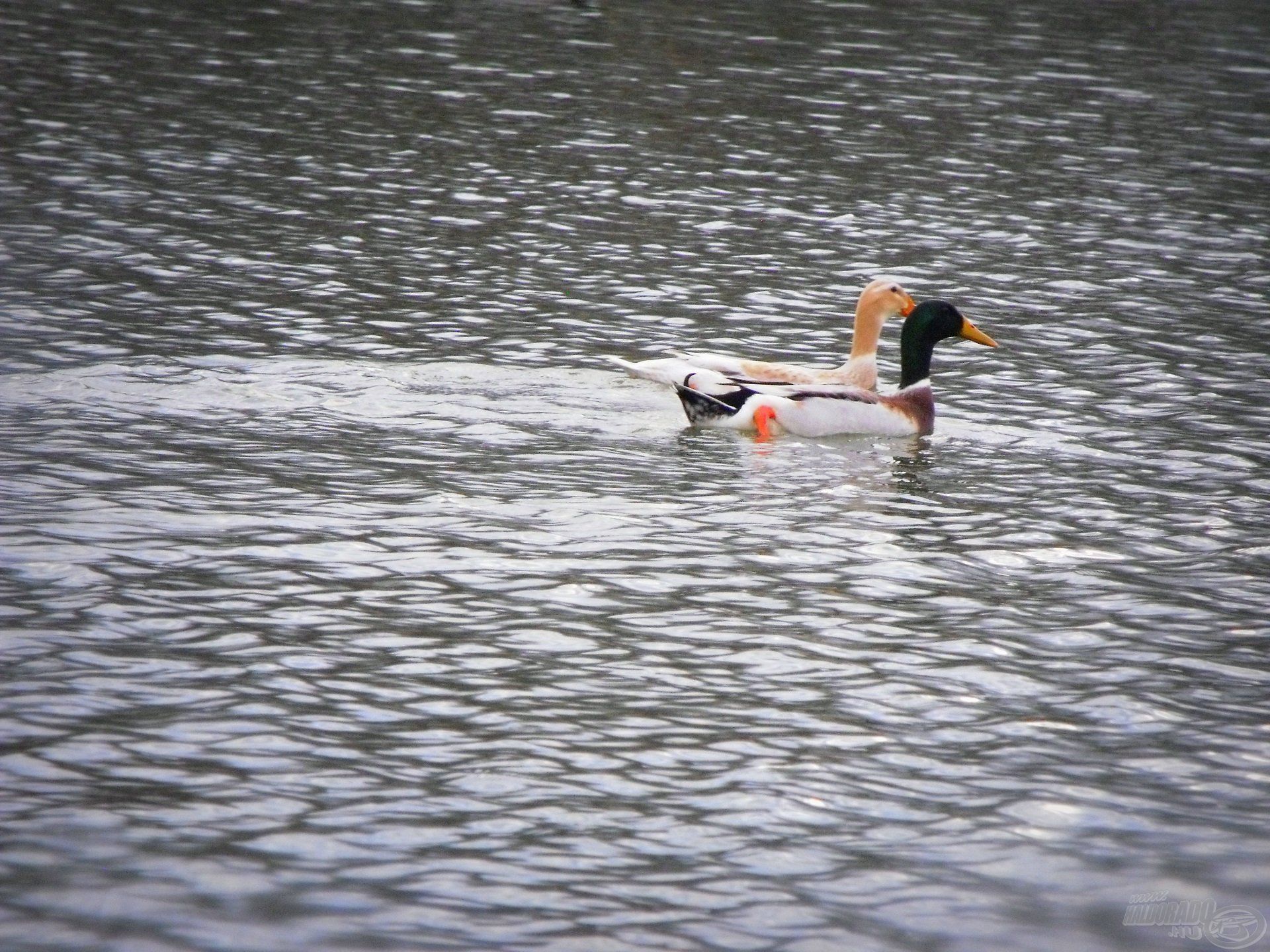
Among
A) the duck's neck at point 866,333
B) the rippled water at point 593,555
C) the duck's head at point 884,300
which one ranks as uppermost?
the duck's head at point 884,300

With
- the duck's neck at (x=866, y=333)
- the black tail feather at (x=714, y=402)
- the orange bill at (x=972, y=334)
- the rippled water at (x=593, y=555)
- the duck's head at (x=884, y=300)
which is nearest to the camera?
the rippled water at (x=593, y=555)

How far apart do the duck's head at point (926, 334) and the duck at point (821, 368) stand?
0.21 metres

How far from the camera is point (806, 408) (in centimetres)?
1555

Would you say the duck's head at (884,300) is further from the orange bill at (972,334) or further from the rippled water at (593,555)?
the rippled water at (593,555)

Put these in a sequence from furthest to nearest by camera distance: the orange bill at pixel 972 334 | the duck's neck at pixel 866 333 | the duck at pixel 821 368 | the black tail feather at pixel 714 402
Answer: the orange bill at pixel 972 334
the duck's neck at pixel 866 333
the duck at pixel 821 368
the black tail feather at pixel 714 402

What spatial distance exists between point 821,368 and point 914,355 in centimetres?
118

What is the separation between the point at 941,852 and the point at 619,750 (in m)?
1.77

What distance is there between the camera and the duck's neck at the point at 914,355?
648 inches

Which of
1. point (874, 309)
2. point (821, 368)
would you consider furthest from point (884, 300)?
point (821, 368)

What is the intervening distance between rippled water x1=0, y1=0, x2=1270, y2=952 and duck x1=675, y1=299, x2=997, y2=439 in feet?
1.01

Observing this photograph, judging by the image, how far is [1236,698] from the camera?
1008 cm

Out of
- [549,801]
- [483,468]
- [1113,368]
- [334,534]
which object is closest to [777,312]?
[1113,368]

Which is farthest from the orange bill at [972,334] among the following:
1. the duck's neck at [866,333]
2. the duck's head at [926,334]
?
the duck's neck at [866,333]

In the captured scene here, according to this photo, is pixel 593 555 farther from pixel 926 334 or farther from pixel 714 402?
pixel 926 334
